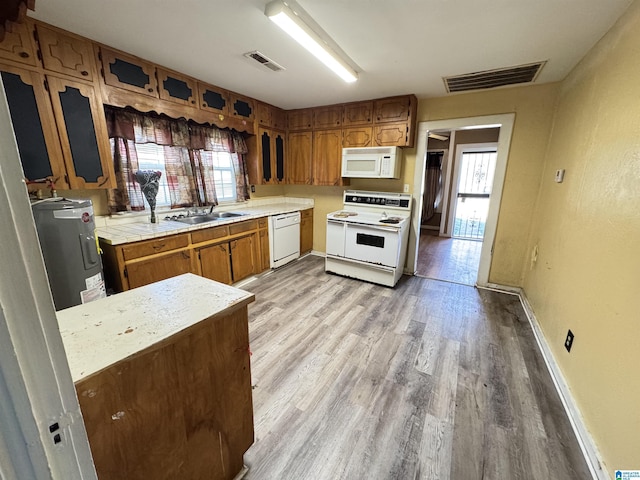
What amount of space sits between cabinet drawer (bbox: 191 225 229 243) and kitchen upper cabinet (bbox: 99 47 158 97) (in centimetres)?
136

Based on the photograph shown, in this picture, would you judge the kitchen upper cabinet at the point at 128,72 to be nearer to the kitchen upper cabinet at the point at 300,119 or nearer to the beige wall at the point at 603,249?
the kitchen upper cabinet at the point at 300,119

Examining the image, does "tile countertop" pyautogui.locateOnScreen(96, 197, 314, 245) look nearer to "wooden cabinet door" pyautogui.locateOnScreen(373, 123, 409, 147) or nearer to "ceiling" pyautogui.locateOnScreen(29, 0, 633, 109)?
"ceiling" pyautogui.locateOnScreen(29, 0, 633, 109)

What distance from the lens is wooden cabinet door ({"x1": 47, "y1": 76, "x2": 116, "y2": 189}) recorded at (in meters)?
1.97

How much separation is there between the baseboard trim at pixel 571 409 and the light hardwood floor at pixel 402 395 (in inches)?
1.6

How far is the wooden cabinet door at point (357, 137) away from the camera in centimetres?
358

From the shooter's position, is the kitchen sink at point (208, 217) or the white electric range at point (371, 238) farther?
the white electric range at point (371, 238)

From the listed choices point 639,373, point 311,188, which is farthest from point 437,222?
point 639,373

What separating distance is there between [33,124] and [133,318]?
6.45 ft

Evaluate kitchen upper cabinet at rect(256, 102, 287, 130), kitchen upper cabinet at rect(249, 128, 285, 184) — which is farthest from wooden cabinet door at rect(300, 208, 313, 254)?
kitchen upper cabinet at rect(256, 102, 287, 130)

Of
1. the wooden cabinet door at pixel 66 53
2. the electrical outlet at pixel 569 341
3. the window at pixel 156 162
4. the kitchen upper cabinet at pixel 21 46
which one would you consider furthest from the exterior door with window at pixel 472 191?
the kitchen upper cabinet at pixel 21 46

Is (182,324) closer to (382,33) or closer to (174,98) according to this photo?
(382,33)

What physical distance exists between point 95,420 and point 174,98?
2.86 metres

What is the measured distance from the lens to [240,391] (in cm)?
118

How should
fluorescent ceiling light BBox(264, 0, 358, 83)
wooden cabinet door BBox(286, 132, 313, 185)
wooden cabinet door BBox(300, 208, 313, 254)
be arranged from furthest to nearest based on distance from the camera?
1. wooden cabinet door BBox(300, 208, 313, 254)
2. wooden cabinet door BBox(286, 132, 313, 185)
3. fluorescent ceiling light BBox(264, 0, 358, 83)
